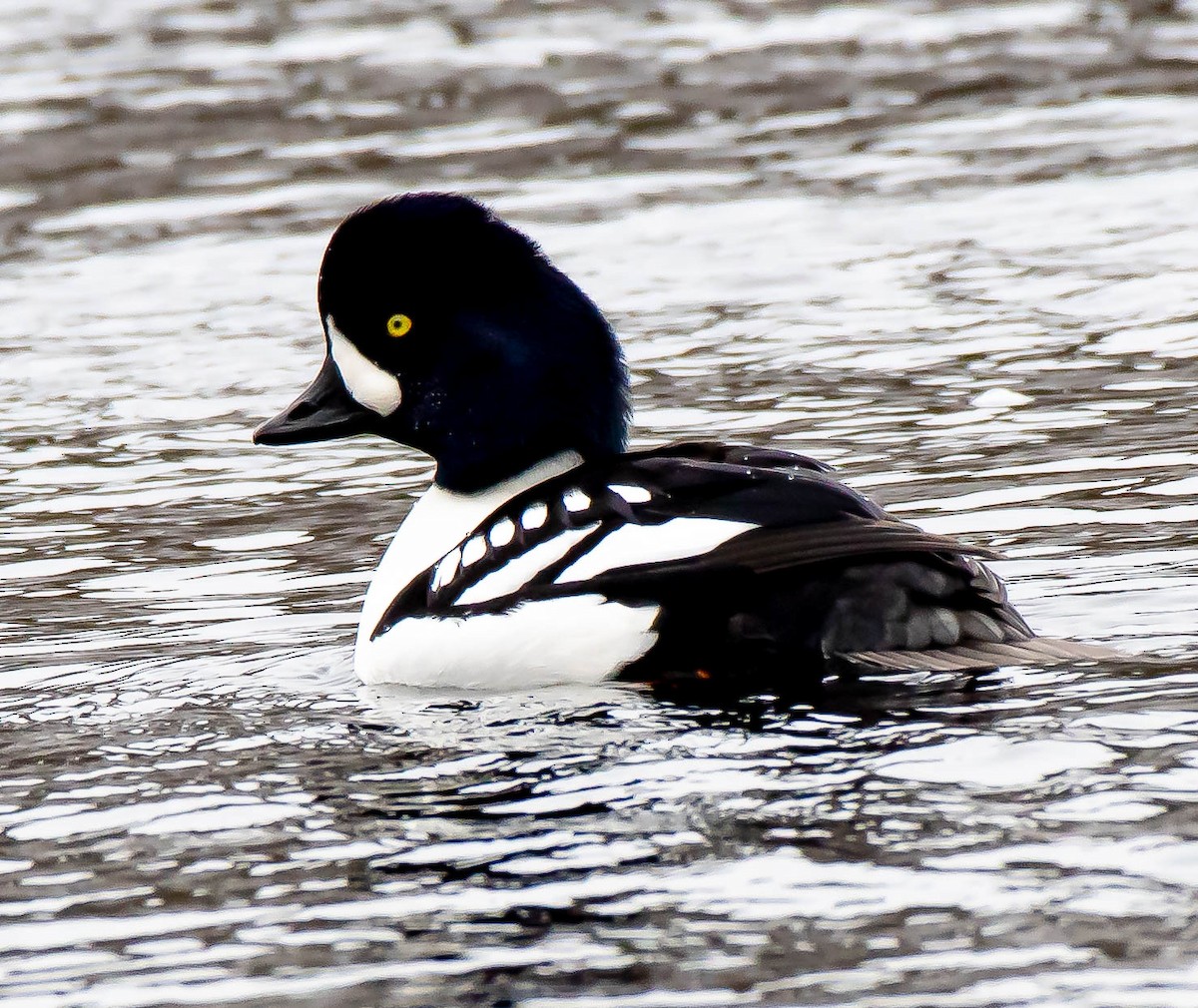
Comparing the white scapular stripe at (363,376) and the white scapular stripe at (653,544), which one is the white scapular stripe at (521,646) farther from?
the white scapular stripe at (363,376)

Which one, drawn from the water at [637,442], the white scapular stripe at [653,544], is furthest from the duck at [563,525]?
the water at [637,442]

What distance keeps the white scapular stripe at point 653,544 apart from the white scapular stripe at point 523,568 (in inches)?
2.4


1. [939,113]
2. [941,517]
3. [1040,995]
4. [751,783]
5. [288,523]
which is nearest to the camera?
[1040,995]

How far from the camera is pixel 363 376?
6.67m

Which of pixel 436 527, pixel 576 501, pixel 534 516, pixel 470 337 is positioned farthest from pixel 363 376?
pixel 576 501

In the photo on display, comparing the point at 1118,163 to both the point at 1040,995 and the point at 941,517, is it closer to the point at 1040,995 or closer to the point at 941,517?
the point at 941,517

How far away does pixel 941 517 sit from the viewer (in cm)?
785

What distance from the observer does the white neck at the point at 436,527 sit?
253 inches

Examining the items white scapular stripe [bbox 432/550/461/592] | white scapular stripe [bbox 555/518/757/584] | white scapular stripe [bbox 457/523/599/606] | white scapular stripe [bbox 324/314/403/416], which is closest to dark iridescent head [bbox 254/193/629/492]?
white scapular stripe [bbox 324/314/403/416]

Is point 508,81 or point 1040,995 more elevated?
point 508,81

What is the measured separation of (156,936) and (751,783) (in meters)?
1.28

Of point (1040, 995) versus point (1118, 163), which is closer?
point (1040, 995)

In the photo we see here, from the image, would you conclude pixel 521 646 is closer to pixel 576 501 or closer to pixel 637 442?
pixel 576 501

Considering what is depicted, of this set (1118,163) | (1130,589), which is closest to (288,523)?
(1130,589)
